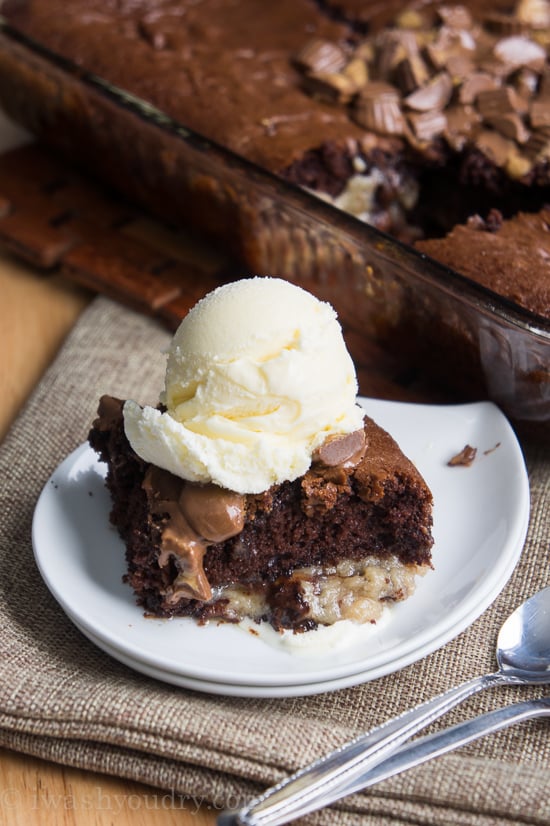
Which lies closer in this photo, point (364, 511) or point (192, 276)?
point (364, 511)

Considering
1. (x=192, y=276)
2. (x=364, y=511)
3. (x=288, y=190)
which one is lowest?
(x=192, y=276)

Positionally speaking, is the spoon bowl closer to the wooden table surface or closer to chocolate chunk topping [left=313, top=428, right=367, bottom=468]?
chocolate chunk topping [left=313, top=428, right=367, bottom=468]

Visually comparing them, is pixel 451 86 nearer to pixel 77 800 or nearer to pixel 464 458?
pixel 464 458

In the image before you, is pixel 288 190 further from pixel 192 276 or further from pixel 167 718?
pixel 167 718

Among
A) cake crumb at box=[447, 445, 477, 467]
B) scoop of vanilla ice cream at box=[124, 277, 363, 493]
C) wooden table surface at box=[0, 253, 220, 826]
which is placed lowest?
wooden table surface at box=[0, 253, 220, 826]

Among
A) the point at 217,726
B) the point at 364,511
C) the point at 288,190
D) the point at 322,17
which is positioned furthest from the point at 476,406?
the point at 322,17

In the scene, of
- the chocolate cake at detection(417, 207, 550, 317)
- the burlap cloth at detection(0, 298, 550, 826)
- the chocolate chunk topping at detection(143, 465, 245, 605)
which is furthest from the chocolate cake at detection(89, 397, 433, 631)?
the chocolate cake at detection(417, 207, 550, 317)

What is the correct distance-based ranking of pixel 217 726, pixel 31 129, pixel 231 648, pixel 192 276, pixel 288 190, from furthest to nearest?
pixel 31 129, pixel 192 276, pixel 288 190, pixel 231 648, pixel 217 726

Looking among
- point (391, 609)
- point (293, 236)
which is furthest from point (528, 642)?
point (293, 236)
